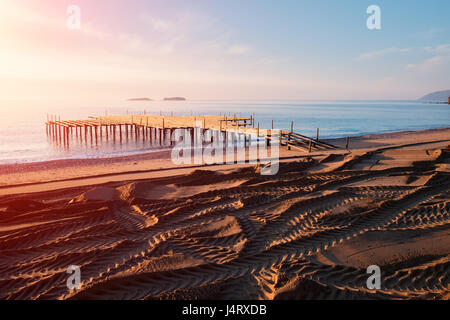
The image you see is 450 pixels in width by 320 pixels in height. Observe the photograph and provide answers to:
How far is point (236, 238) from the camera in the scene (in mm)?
6469

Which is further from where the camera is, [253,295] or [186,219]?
[186,219]

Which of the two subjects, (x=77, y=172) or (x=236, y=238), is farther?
(x=77, y=172)

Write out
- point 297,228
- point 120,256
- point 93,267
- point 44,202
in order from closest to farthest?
point 93,267
point 120,256
point 297,228
point 44,202

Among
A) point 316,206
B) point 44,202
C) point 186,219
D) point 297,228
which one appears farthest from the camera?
point 44,202

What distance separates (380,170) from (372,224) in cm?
602

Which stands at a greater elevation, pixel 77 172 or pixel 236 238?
pixel 236 238

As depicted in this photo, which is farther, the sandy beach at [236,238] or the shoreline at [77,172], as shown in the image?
the shoreline at [77,172]

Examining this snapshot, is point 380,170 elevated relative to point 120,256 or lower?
elevated

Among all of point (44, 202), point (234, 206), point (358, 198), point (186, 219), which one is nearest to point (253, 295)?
point (186, 219)

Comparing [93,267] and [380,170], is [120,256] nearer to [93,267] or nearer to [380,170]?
[93,267]

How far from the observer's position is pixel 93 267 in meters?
5.43

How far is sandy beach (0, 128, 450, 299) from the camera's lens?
4746 millimetres

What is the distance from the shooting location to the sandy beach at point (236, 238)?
15.6 ft

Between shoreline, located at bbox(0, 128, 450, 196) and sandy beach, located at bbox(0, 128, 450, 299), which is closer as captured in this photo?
sandy beach, located at bbox(0, 128, 450, 299)
